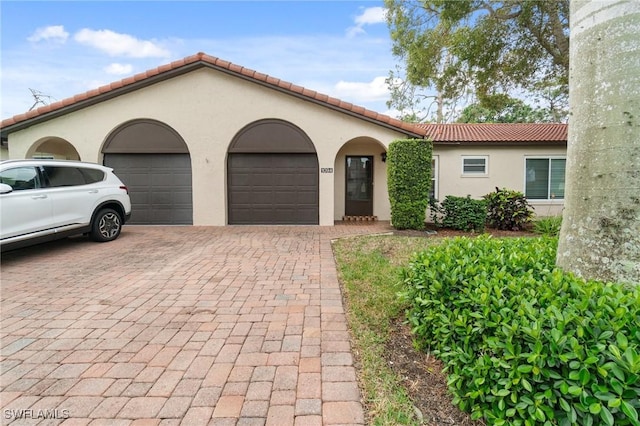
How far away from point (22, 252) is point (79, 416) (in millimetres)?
6441

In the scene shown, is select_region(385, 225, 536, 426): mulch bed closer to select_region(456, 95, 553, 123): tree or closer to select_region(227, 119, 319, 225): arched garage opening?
select_region(227, 119, 319, 225): arched garage opening

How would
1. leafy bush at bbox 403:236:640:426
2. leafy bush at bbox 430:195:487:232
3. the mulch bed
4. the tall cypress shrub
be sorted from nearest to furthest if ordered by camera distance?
leafy bush at bbox 403:236:640:426 → the mulch bed → the tall cypress shrub → leafy bush at bbox 430:195:487:232

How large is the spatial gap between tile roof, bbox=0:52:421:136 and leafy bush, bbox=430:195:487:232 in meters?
2.88

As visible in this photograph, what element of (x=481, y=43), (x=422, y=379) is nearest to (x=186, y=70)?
(x=481, y=43)

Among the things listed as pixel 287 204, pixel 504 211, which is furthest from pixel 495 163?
pixel 287 204

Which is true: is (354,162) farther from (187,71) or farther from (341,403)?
(341,403)

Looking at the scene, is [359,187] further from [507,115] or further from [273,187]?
[507,115]

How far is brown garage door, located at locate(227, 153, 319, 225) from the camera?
1045cm

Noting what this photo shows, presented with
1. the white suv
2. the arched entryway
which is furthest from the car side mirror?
the arched entryway

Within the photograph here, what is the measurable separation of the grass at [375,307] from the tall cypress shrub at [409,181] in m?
1.47

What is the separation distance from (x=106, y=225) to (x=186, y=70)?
5.41 metres

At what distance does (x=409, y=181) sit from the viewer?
901 centimetres

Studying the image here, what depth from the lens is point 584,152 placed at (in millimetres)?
2363

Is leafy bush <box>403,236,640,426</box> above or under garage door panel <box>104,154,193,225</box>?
under
